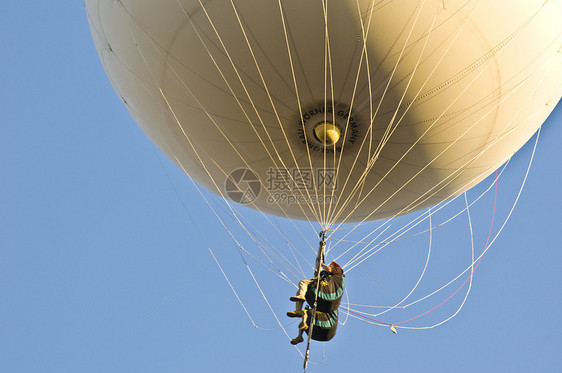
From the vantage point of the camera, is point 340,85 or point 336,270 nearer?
point 340,85

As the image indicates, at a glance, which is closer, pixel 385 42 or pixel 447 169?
pixel 385 42

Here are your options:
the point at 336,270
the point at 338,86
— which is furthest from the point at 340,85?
the point at 336,270

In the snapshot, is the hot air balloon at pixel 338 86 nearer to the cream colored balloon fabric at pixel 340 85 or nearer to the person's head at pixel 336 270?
the cream colored balloon fabric at pixel 340 85

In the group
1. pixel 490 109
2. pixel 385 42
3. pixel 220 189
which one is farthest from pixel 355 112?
pixel 220 189

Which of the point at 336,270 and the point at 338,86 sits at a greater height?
the point at 338,86

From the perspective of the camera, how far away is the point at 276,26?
26.0 ft

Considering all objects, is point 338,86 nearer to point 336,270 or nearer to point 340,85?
point 340,85

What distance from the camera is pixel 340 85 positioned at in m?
8.41

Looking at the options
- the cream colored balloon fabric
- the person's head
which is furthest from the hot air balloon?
the person's head

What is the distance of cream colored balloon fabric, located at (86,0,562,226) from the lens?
26.0 feet

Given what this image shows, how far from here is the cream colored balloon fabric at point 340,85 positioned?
7934 mm

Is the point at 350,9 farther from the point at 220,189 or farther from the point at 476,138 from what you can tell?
the point at 220,189

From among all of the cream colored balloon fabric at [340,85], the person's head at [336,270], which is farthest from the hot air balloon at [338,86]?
the person's head at [336,270]

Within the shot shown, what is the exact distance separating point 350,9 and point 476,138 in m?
2.78
